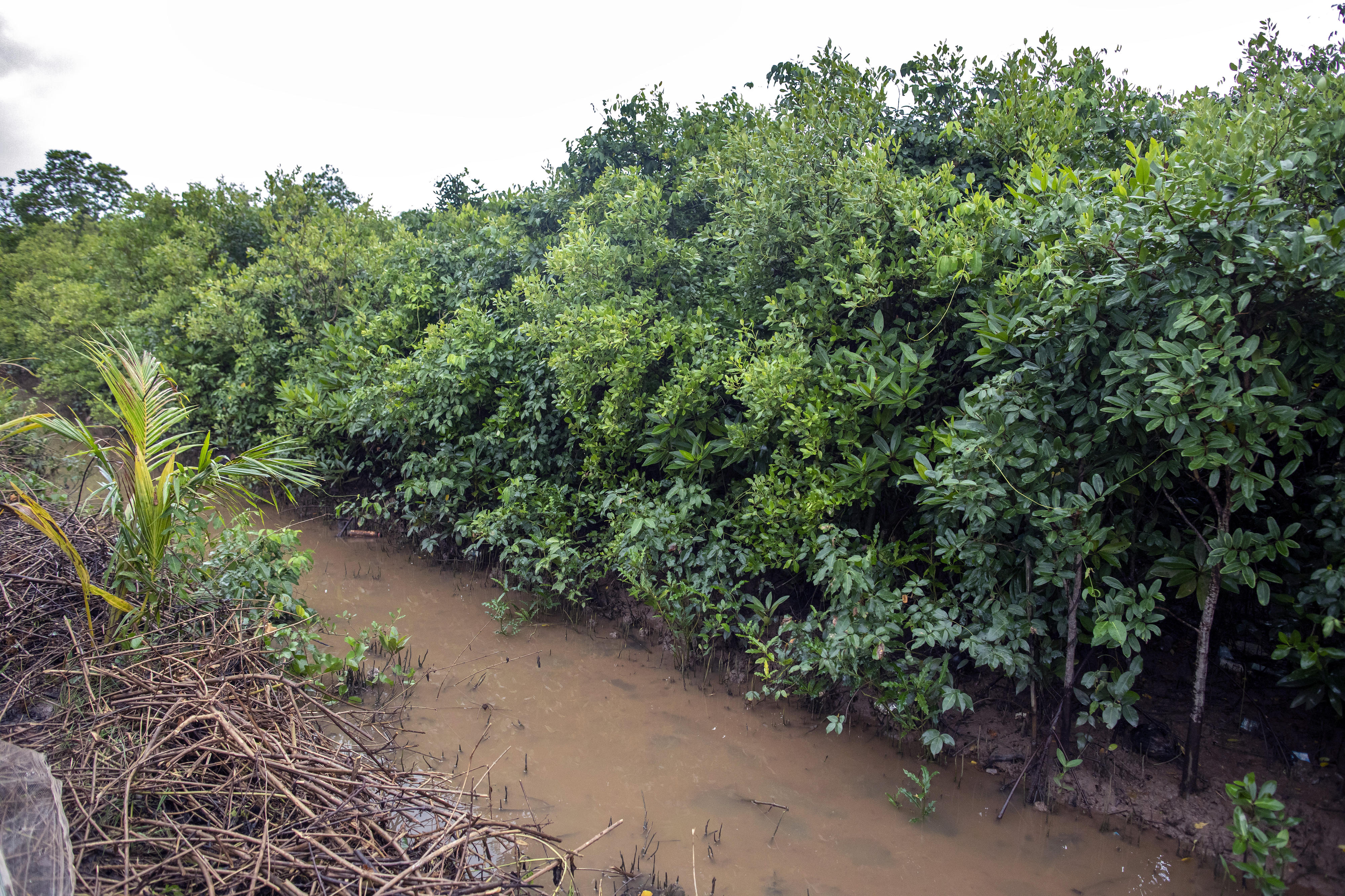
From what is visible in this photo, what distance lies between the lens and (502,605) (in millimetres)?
5652

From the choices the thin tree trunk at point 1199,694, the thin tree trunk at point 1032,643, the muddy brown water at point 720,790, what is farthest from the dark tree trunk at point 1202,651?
the thin tree trunk at point 1032,643

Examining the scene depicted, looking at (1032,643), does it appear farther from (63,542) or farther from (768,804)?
(63,542)

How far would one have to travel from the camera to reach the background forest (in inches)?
109

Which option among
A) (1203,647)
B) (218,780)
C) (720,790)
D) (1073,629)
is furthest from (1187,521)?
(218,780)

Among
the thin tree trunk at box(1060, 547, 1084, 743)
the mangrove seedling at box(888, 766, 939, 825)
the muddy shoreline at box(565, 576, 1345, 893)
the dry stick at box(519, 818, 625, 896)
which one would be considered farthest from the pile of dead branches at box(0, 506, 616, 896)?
the thin tree trunk at box(1060, 547, 1084, 743)

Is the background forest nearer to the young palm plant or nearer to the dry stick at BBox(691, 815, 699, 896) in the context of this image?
the dry stick at BBox(691, 815, 699, 896)

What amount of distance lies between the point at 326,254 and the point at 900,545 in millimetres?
8375

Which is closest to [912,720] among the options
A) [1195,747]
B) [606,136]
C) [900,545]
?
[900,545]

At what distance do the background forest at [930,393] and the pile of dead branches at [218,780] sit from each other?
1.95 m

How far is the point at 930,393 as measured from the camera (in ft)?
12.8

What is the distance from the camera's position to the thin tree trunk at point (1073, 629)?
325 centimetres

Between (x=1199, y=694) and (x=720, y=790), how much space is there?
2265 mm

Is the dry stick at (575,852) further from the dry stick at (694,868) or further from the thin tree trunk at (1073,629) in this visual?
the thin tree trunk at (1073,629)

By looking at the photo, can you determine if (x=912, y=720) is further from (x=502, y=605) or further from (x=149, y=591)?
(x=149, y=591)
